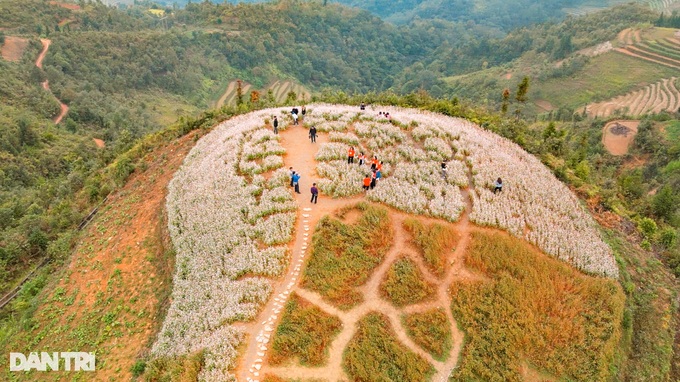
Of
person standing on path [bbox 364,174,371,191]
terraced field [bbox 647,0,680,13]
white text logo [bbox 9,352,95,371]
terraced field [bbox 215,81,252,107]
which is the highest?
person standing on path [bbox 364,174,371,191]

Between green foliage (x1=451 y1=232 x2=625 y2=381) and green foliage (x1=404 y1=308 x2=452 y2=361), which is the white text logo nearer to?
green foliage (x1=404 y1=308 x2=452 y2=361)

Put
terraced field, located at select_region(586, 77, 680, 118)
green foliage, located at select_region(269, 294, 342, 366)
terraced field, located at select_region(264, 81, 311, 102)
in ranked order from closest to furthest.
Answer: green foliage, located at select_region(269, 294, 342, 366) → terraced field, located at select_region(586, 77, 680, 118) → terraced field, located at select_region(264, 81, 311, 102)

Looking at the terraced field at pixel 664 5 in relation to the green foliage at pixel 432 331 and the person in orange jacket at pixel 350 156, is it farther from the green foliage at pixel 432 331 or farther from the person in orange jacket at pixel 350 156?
the green foliage at pixel 432 331

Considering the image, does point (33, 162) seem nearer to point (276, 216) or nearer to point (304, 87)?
point (276, 216)

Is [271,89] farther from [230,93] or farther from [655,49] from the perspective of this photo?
[655,49]

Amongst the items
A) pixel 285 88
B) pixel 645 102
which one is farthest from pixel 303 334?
pixel 645 102

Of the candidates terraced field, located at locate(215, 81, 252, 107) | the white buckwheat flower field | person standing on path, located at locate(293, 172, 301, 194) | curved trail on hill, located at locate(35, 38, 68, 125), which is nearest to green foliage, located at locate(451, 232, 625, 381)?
the white buckwheat flower field

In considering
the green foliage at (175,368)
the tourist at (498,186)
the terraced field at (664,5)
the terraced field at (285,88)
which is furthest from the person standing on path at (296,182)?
the terraced field at (664,5)
